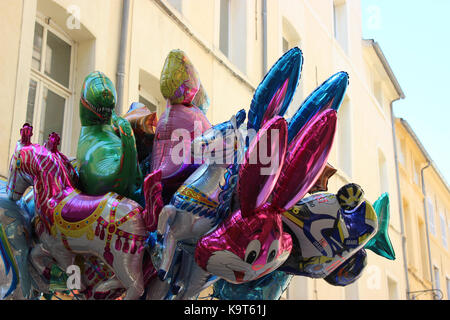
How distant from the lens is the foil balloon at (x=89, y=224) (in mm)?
2607

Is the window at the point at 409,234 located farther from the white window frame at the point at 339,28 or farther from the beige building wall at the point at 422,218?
the white window frame at the point at 339,28

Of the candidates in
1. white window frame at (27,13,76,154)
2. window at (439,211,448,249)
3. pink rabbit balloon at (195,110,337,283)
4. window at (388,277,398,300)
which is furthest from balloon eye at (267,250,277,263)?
window at (439,211,448,249)

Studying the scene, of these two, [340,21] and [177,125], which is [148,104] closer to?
[177,125]

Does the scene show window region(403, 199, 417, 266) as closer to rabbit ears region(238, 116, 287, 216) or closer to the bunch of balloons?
the bunch of balloons

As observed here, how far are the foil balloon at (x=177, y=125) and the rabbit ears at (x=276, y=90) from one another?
316mm

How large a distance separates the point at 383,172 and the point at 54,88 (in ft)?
34.4

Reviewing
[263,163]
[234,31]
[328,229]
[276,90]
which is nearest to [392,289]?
[234,31]

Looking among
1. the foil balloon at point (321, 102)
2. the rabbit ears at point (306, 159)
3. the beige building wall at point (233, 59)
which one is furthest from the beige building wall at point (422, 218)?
the rabbit ears at point (306, 159)

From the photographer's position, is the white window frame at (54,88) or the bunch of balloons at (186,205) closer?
the bunch of balloons at (186,205)

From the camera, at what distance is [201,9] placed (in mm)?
8008

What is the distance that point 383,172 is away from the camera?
14.8 meters

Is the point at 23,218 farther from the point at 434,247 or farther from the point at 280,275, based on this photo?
the point at 434,247

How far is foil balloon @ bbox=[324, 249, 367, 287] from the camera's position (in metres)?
3.01
